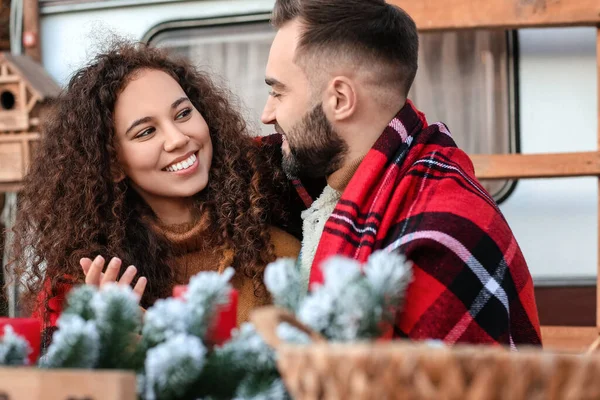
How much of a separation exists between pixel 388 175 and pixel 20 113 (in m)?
2.43

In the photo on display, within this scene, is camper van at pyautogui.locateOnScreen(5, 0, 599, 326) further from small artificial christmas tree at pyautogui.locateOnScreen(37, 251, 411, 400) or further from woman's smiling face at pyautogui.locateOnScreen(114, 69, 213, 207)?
small artificial christmas tree at pyautogui.locateOnScreen(37, 251, 411, 400)

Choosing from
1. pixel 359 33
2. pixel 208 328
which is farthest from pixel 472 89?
pixel 208 328

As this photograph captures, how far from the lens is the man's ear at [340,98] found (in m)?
2.44

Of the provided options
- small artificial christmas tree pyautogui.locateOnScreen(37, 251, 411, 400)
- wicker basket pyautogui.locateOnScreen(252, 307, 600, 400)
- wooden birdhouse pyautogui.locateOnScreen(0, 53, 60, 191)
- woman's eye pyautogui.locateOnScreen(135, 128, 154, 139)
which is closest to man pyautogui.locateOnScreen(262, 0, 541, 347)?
woman's eye pyautogui.locateOnScreen(135, 128, 154, 139)

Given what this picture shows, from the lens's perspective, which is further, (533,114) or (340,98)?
(533,114)

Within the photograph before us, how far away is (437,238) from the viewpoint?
2.04 meters

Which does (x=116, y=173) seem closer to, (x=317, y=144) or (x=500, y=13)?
(x=317, y=144)

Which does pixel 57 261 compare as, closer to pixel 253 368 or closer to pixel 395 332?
pixel 395 332

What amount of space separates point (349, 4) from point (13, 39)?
237cm

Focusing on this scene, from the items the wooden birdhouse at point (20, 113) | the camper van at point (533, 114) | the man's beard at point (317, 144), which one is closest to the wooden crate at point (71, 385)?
the man's beard at point (317, 144)

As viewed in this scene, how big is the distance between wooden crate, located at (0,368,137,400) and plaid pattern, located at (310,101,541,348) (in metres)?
0.99

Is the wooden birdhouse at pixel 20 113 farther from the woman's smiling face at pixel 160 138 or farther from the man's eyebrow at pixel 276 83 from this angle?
the man's eyebrow at pixel 276 83

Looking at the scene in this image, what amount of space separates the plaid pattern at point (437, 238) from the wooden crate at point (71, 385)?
3.26 feet

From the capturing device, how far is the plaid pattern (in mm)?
1996
